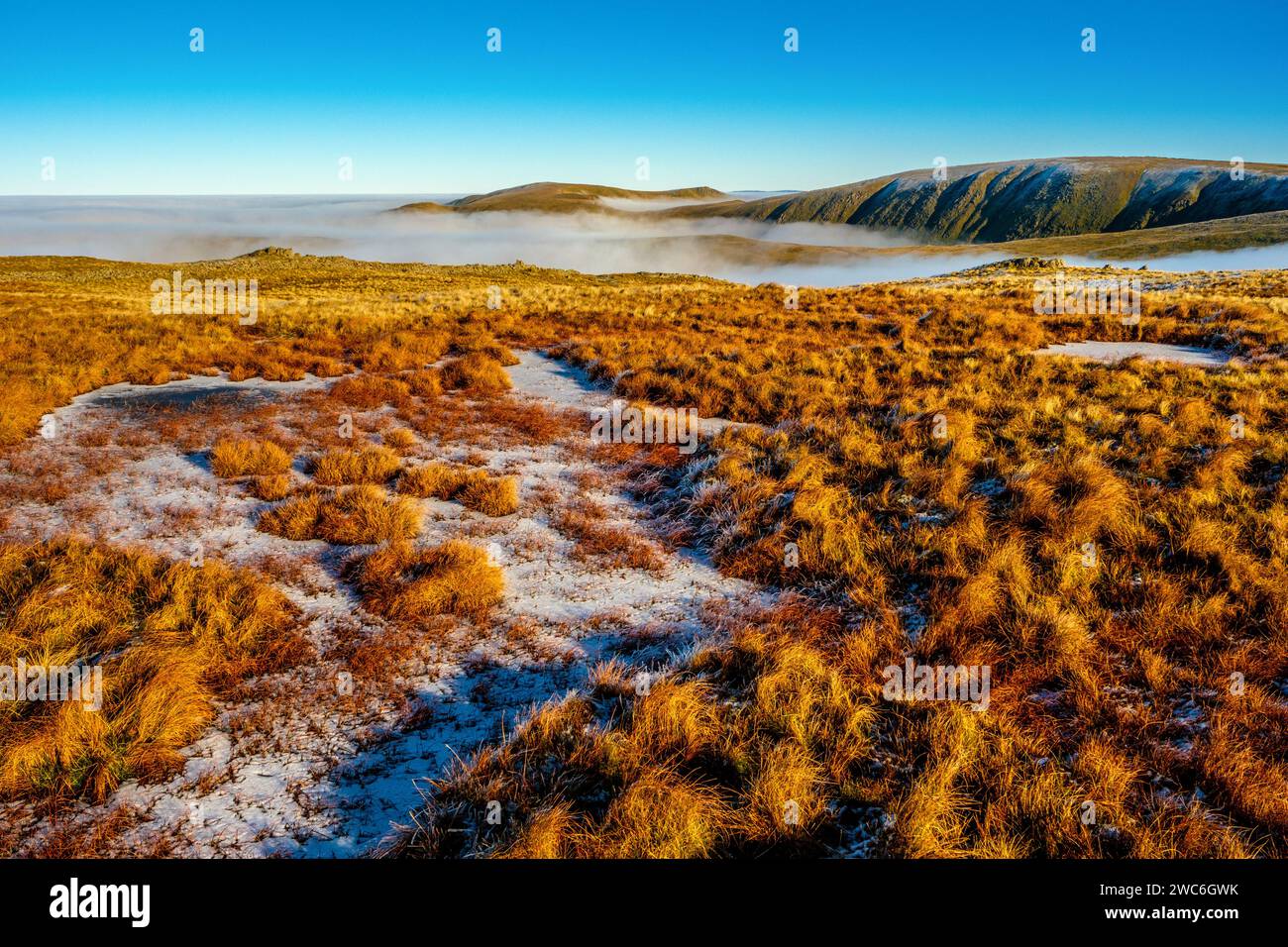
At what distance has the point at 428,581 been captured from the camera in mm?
5738

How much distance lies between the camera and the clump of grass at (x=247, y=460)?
28.0 ft

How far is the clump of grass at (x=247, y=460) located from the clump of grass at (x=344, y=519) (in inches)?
55.4

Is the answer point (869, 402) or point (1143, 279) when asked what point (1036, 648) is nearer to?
point (869, 402)

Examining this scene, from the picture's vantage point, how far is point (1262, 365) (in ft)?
46.2

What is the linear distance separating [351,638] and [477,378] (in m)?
9.96

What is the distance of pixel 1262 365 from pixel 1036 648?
15.2 meters

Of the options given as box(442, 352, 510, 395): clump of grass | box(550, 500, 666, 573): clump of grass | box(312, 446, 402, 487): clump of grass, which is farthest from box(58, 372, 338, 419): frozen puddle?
box(550, 500, 666, 573): clump of grass

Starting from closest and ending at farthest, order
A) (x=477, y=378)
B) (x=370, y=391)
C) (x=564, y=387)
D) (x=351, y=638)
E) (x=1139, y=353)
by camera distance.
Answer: (x=351, y=638) < (x=370, y=391) < (x=477, y=378) < (x=564, y=387) < (x=1139, y=353)

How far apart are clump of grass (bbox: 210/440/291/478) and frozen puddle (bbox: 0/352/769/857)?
286 millimetres

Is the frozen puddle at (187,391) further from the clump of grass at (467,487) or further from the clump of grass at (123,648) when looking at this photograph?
the clump of grass at (123,648)

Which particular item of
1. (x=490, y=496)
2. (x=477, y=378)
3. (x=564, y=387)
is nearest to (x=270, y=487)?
(x=490, y=496)

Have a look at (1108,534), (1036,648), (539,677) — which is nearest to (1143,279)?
(1108,534)

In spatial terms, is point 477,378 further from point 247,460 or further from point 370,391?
point 247,460
